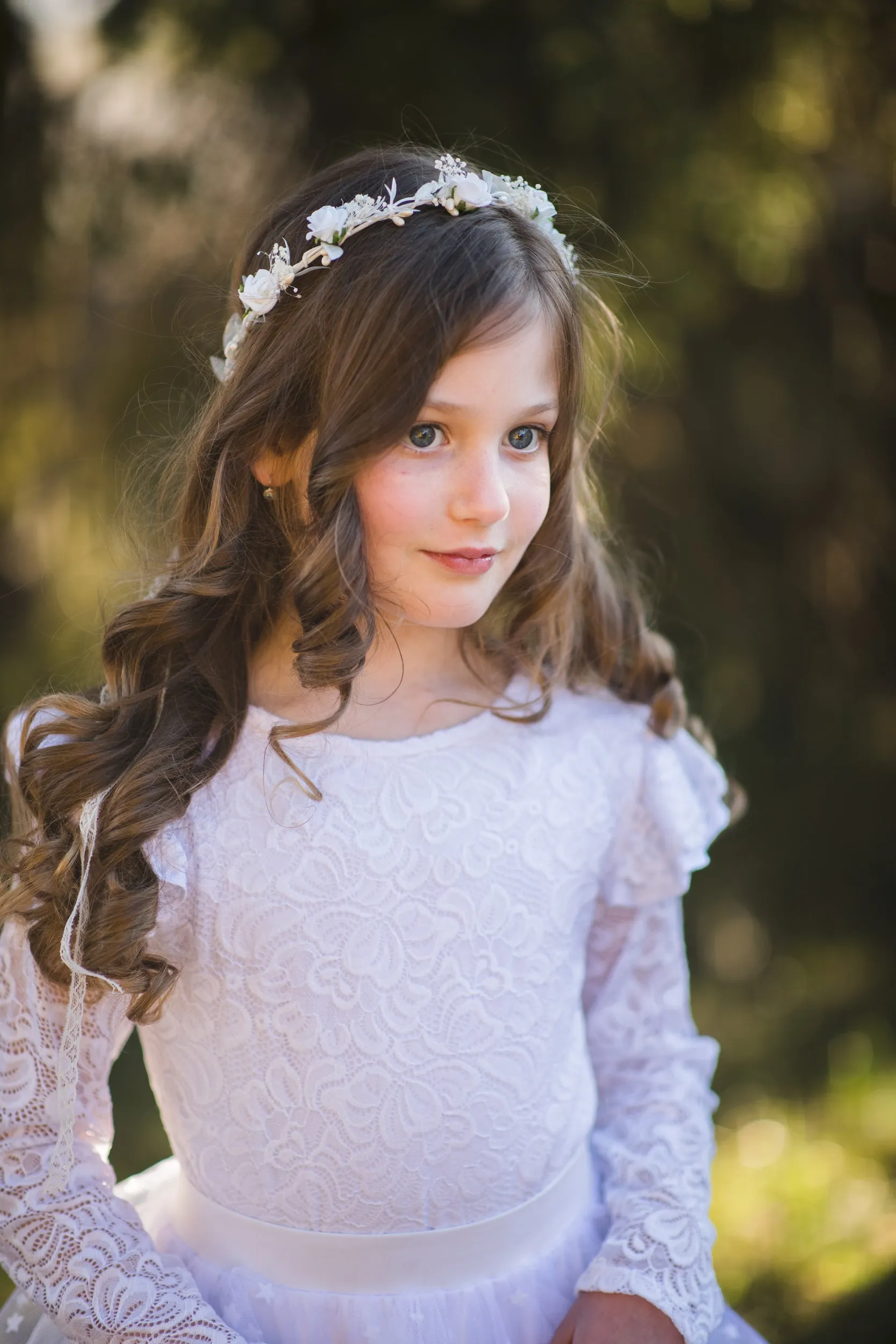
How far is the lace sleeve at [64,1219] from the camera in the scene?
117cm

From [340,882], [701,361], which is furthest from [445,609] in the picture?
[701,361]

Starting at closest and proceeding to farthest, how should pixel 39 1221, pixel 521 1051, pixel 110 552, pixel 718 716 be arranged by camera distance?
1. pixel 39 1221
2. pixel 521 1051
3. pixel 110 552
4. pixel 718 716

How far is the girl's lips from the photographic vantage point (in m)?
1.24

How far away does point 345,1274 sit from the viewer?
126 cm

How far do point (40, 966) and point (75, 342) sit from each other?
1.44 m

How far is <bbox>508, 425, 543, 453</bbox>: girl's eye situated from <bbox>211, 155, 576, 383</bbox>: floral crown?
22 cm

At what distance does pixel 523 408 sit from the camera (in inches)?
48.4

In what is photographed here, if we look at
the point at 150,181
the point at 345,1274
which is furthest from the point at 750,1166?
the point at 150,181

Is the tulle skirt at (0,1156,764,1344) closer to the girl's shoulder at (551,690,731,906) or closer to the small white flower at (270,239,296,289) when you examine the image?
the girl's shoulder at (551,690,731,906)

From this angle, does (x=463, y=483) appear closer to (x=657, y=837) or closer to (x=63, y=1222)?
(x=657, y=837)

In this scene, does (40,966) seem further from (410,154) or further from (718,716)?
(718,716)

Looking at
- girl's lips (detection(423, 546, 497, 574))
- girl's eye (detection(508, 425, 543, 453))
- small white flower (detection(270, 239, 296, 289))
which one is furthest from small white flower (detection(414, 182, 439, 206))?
girl's lips (detection(423, 546, 497, 574))

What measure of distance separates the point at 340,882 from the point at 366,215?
705mm

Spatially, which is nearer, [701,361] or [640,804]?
[640,804]
